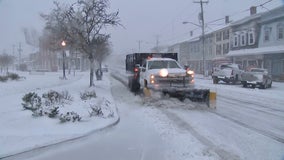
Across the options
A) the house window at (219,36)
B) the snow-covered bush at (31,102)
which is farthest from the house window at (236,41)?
the snow-covered bush at (31,102)

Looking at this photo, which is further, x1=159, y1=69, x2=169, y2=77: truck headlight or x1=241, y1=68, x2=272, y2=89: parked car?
x1=241, y1=68, x2=272, y2=89: parked car

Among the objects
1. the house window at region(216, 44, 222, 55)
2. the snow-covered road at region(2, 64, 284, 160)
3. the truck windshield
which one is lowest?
the snow-covered road at region(2, 64, 284, 160)

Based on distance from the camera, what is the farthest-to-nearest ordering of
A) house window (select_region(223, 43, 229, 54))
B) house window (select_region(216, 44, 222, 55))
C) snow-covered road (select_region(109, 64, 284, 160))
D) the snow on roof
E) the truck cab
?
house window (select_region(216, 44, 222, 55))
house window (select_region(223, 43, 229, 54))
the snow on roof
the truck cab
snow-covered road (select_region(109, 64, 284, 160))

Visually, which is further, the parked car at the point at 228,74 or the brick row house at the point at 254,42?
the brick row house at the point at 254,42

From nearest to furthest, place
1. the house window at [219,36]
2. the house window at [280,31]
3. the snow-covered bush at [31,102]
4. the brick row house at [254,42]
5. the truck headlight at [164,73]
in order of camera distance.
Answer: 1. the snow-covered bush at [31,102]
2. the truck headlight at [164,73]
3. the house window at [280,31]
4. the brick row house at [254,42]
5. the house window at [219,36]

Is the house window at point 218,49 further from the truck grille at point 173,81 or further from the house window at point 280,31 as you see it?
the truck grille at point 173,81

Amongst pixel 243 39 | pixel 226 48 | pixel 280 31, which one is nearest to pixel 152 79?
pixel 280 31

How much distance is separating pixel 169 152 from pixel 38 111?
17.9 feet

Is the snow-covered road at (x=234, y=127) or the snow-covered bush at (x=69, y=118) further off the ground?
the snow-covered bush at (x=69, y=118)

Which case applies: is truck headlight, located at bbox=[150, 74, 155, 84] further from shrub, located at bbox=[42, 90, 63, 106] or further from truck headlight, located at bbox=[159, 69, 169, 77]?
shrub, located at bbox=[42, 90, 63, 106]

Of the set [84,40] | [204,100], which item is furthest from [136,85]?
[204,100]

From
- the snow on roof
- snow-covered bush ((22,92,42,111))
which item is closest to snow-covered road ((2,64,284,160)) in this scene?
snow-covered bush ((22,92,42,111))

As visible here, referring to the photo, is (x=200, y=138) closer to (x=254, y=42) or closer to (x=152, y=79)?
(x=152, y=79)

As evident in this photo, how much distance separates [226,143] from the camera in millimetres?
8789
